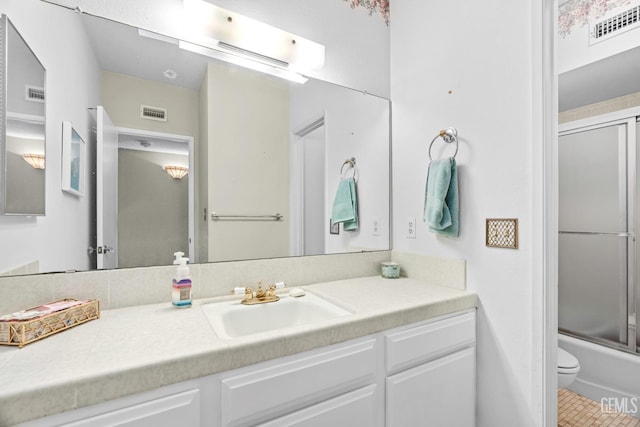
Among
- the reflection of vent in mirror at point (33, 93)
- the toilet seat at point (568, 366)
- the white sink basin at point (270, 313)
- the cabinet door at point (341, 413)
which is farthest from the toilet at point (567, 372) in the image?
the reflection of vent in mirror at point (33, 93)

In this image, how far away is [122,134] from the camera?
3.85 ft

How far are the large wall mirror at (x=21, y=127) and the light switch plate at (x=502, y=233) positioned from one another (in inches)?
66.6

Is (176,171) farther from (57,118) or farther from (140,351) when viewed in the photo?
(140,351)

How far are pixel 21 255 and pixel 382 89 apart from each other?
5.93 feet

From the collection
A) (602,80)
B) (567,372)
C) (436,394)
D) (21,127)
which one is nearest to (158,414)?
(21,127)

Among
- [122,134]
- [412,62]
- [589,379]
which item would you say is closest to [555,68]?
[412,62]

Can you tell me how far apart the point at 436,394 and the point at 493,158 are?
102 cm

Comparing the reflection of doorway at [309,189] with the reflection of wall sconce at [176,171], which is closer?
the reflection of wall sconce at [176,171]

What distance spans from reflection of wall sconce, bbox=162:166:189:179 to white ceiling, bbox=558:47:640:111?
99.8 inches

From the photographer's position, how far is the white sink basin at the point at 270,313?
116 cm

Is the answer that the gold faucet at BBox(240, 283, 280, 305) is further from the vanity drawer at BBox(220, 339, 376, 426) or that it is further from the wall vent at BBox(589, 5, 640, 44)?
the wall vent at BBox(589, 5, 640, 44)

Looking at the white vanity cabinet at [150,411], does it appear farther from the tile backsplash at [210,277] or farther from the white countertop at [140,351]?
the tile backsplash at [210,277]

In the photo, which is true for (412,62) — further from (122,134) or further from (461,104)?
(122,134)

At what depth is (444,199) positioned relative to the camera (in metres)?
1.44
